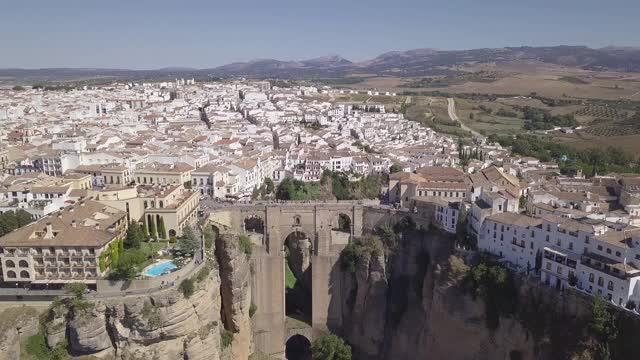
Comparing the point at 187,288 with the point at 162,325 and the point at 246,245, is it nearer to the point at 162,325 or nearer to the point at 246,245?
the point at 162,325

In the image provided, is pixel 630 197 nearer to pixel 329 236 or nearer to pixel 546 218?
pixel 546 218

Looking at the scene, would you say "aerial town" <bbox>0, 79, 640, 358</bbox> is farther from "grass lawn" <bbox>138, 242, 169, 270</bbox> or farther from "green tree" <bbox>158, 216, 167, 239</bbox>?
"grass lawn" <bbox>138, 242, 169, 270</bbox>

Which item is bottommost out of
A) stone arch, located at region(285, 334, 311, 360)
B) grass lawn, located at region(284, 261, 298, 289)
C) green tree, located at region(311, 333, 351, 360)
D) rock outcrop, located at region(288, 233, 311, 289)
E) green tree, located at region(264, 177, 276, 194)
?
stone arch, located at region(285, 334, 311, 360)

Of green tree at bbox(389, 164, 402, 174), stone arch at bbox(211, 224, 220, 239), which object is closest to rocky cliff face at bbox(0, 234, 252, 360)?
stone arch at bbox(211, 224, 220, 239)

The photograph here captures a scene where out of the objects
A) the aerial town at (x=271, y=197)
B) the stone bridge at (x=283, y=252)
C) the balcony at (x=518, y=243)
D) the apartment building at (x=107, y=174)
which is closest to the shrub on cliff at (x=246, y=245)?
the stone bridge at (x=283, y=252)

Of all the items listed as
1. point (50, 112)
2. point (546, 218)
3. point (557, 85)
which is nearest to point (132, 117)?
point (50, 112)

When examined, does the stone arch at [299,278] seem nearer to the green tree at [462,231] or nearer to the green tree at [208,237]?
the green tree at [208,237]
